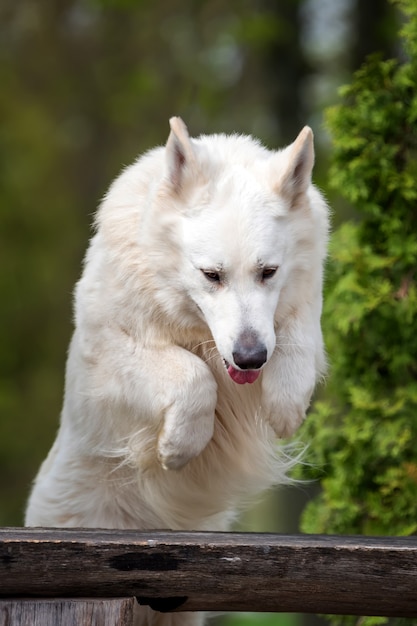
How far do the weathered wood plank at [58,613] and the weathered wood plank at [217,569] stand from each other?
5 cm

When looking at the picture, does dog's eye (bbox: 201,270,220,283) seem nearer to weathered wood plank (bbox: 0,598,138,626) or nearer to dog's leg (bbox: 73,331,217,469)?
dog's leg (bbox: 73,331,217,469)

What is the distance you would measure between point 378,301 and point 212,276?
5.46ft

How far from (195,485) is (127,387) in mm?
Result: 602

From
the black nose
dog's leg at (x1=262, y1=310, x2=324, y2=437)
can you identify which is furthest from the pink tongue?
dog's leg at (x1=262, y1=310, x2=324, y2=437)

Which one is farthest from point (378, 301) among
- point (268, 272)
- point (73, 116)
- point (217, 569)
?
point (73, 116)

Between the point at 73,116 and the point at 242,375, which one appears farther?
the point at 73,116

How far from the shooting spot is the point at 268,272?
3850 mm

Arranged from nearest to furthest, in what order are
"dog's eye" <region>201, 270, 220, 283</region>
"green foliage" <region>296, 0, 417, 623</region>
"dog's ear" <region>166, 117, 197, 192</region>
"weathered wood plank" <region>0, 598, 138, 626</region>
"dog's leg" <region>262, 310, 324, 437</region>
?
"weathered wood plank" <region>0, 598, 138, 626</region>, "dog's eye" <region>201, 270, 220, 283</region>, "dog's ear" <region>166, 117, 197, 192</region>, "dog's leg" <region>262, 310, 324, 437</region>, "green foliage" <region>296, 0, 417, 623</region>

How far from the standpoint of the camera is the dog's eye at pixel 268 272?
383 cm

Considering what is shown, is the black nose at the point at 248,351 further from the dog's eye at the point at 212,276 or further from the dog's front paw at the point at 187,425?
the dog's front paw at the point at 187,425

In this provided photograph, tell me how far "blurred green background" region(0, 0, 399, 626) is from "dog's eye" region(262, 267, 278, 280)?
8557 millimetres

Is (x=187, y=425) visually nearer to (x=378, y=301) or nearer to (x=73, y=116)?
(x=378, y=301)

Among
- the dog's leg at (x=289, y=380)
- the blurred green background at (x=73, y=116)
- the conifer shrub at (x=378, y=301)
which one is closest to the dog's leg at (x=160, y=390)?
the dog's leg at (x=289, y=380)

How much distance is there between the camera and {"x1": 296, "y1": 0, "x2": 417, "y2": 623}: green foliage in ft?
17.3
